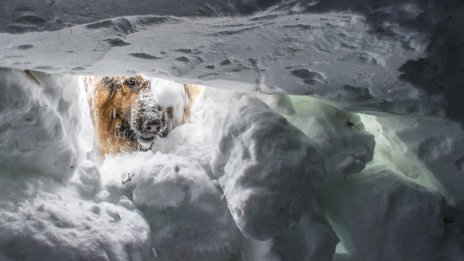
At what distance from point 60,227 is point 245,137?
0.82 m

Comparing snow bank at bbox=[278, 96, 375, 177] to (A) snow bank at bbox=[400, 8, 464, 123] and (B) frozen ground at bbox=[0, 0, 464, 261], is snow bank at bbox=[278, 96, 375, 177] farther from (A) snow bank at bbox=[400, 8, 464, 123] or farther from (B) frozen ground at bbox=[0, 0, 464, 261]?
(A) snow bank at bbox=[400, 8, 464, 123]

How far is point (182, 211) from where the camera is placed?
1.81 m

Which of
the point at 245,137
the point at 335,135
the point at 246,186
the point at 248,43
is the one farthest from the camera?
the point at 335,135

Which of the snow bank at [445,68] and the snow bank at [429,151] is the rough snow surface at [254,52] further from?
the snow bank at [429,151]

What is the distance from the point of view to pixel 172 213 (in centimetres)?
180

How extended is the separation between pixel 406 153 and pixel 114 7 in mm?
1584

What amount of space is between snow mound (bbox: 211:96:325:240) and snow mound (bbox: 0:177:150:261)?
421mm

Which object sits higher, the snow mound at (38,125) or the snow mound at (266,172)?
the snow mound at (38,125)

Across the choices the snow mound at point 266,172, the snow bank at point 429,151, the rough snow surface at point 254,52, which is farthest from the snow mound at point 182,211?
the snow bank at point 429,151

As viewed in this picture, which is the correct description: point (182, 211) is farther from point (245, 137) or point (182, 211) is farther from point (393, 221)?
point (393, 221)

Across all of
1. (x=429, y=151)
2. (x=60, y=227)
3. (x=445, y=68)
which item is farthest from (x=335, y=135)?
(x=60, y=227)

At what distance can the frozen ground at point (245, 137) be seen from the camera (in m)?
1.17

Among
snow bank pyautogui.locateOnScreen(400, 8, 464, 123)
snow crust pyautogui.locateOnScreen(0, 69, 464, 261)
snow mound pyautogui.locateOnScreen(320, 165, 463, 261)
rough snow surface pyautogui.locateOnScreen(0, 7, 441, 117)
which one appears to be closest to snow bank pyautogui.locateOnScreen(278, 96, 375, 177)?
snow crust pyautogui.locateOnScreen(0, 69, 464, 261)

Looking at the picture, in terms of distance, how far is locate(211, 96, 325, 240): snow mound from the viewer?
1.65 metres
